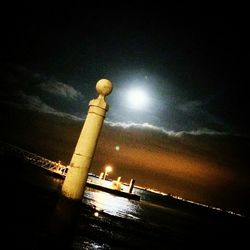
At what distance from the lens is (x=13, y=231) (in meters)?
6.95

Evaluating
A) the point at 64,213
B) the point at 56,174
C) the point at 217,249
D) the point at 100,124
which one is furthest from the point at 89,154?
the point at 56,174

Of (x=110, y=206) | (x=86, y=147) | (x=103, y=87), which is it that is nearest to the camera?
(x=86, y=147)

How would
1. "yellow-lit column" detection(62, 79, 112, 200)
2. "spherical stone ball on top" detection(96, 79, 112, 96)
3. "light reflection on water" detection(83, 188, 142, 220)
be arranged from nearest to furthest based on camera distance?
1. "yellow-lit column" detection(62, 79, 112, 200)
2. "spherical stone ball on top" detection(96, 79, 112, 96)
3. "light reflection on water" detection(83, 188, 142, 220)

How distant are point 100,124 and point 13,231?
429 cm

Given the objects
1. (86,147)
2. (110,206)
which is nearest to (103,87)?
(86,147)

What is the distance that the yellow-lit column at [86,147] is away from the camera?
170 inches

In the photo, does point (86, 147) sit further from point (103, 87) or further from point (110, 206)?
point (110, 206)

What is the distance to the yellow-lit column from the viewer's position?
14.2 ft

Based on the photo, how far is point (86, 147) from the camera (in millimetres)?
4574

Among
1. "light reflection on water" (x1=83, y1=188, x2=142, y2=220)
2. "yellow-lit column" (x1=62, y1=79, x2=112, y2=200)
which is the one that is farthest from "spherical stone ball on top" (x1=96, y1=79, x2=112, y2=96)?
"light reflection on water" (x1=83, y1=188, x2=142, y2=220)

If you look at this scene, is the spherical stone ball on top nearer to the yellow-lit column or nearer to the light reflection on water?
the yellow-lit column

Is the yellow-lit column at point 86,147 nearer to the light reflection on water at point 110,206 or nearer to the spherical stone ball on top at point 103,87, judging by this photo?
the spherical stone ball on top at point 103,87

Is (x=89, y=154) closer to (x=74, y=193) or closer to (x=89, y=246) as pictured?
(x=74, y=193)

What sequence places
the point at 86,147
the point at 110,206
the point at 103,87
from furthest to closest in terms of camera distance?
the point at 110,206
the point at 103,87
the point at 86,147
